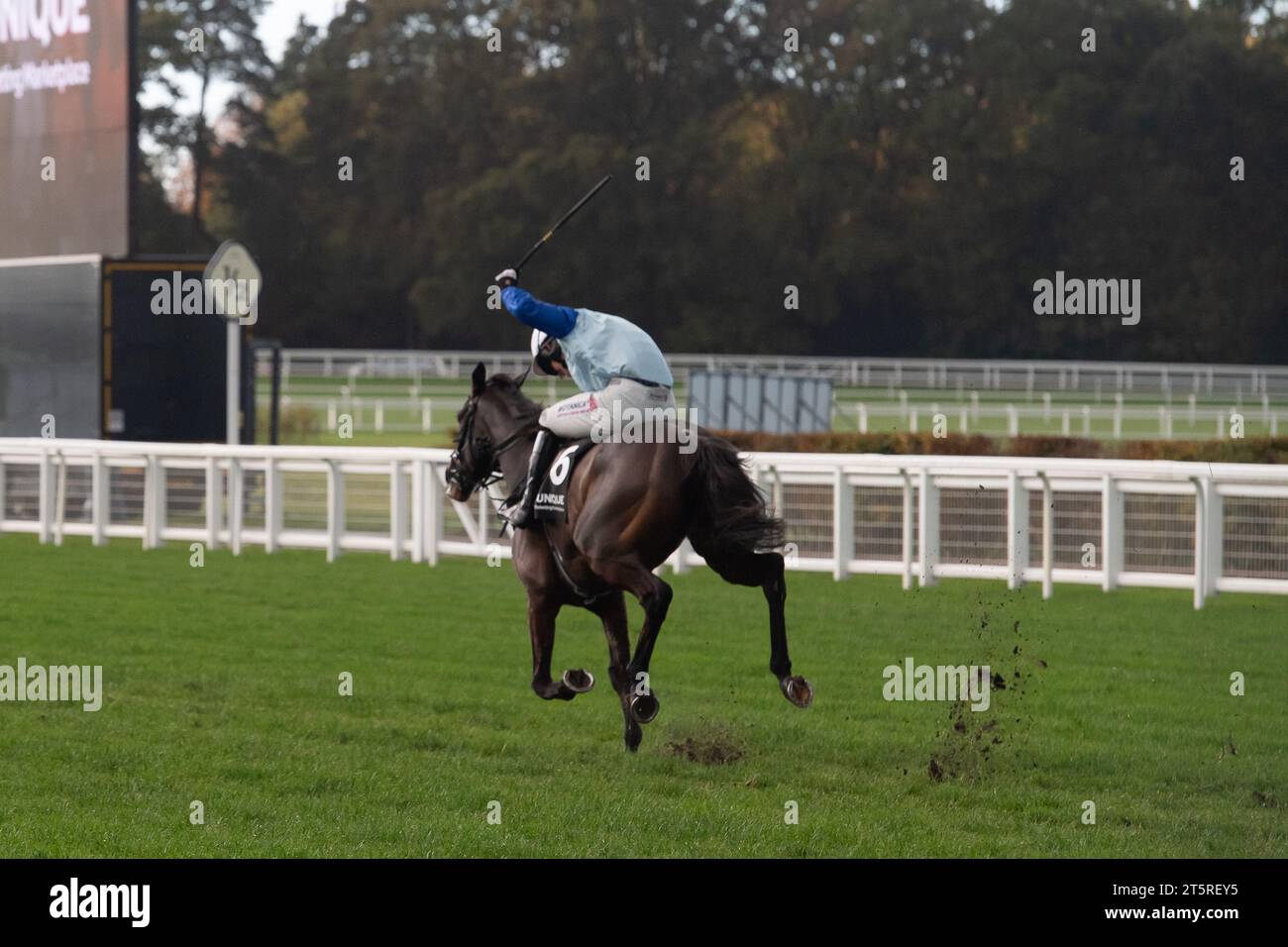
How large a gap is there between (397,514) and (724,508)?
8264 millimetres

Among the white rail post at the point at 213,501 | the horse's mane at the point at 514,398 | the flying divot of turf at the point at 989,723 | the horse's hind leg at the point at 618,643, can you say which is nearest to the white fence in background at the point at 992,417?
the white rail post at the point at 213,501

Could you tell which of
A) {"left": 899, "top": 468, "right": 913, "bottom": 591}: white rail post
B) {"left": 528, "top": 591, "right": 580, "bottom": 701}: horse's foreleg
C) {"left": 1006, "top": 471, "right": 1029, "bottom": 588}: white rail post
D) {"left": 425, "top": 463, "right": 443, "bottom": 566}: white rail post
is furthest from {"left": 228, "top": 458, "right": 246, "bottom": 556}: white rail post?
{"left": 528, "top": 591, "right": 580, "bottom": 701}: horse's foreleg

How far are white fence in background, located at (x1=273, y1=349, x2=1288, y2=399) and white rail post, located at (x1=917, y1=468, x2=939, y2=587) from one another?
1834cm

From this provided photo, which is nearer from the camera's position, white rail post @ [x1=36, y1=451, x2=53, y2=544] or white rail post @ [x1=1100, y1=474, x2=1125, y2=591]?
white rail post @ [x1=1100, y1=474, x2=1125, y2=591]

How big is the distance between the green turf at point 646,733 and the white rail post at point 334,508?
2437 mm

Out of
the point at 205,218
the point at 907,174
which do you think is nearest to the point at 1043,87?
the point at 907,174

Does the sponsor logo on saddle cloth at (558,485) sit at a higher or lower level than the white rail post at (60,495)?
higher

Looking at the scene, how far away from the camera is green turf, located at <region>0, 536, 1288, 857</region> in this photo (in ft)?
19.2

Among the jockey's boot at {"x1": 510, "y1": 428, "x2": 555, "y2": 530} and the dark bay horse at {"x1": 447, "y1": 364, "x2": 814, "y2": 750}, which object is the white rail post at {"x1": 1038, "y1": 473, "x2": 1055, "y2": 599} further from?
the jockey's boot at {"x1": 510, "y1": 428, "x2": 555, "y2": 530}

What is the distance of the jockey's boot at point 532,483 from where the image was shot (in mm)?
7020

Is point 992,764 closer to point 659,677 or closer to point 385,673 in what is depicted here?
point 659,677

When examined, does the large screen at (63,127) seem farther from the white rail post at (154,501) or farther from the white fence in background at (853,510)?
the white rail post at (154,501)

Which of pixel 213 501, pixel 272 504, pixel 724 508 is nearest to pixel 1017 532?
pixel 724 508

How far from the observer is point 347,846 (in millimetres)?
5629
